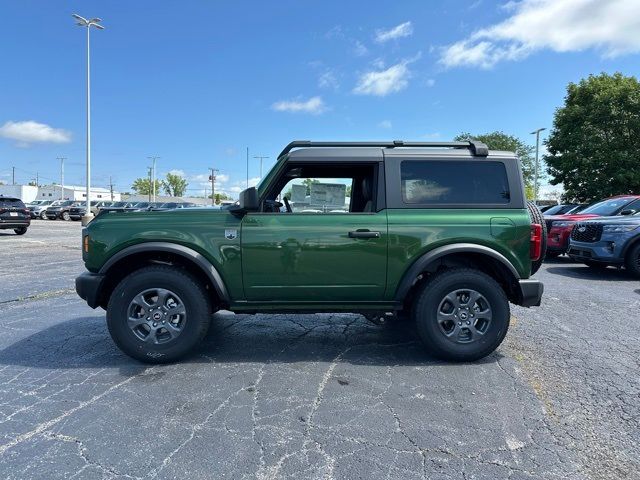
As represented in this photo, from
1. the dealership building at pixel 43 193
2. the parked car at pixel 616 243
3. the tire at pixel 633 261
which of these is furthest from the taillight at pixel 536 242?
the dealership building at pixel 43 193

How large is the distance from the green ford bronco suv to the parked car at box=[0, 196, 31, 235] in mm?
16867

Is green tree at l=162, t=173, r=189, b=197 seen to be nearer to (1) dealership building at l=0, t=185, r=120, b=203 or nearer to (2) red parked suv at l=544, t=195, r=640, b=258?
(1) dealership building at l=0, t=185, r=120, b=203

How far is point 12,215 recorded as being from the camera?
17.1m

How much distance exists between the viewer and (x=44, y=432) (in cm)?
268

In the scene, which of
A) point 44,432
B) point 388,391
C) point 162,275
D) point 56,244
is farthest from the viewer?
point 56,244

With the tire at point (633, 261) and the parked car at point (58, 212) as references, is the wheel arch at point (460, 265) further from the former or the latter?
the parked car at point (58, 212)

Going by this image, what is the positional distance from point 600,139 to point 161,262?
2402 cm

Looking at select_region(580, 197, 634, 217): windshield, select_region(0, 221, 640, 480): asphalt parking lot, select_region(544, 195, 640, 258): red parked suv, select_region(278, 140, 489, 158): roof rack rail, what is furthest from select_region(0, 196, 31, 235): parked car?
select_region(580, 197, 634, 217): windshield

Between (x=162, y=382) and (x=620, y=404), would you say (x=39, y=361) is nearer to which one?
(x=162, y=382)

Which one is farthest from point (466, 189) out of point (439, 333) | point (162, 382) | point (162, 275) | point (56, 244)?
point (56, 244)

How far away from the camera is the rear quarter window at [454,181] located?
3867mm

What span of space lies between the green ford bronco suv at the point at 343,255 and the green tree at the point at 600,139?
2106cm

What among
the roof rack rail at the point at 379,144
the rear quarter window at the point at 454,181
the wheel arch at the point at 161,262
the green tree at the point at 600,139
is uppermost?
the green tree at the point at 600,139

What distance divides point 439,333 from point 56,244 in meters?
14.9
